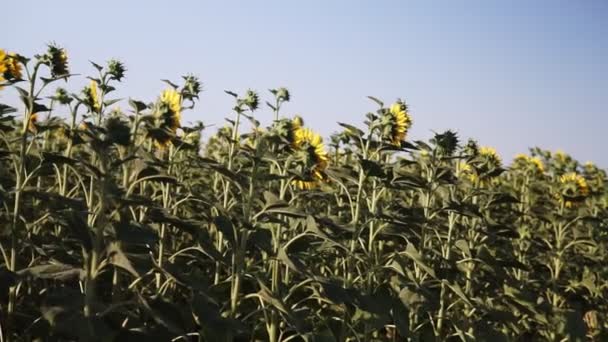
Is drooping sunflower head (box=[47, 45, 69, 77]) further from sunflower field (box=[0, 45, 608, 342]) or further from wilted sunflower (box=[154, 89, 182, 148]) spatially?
wilted sunflower (box=[154, 89, 182, 148])

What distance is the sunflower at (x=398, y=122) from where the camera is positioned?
128 inches

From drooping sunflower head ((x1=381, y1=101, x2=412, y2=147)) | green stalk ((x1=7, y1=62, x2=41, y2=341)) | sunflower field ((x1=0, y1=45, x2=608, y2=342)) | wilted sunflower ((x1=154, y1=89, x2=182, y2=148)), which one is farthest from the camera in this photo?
drooping sunflower head ((x1=381, y1=101, x2=412, y2=147))

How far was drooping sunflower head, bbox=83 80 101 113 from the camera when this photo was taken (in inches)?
136

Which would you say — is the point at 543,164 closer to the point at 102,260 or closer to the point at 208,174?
the point at 208,174

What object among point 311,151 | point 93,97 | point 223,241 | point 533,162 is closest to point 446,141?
point 311,151

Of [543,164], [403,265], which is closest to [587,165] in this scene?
[543,164]

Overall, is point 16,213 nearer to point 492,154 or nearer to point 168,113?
point 168,113

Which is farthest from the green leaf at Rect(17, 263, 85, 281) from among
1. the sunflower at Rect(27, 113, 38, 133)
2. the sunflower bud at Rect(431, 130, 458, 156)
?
the sunflower bud at Rect(431, 130, 458, 156)

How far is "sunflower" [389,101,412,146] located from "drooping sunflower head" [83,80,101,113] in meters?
1.53

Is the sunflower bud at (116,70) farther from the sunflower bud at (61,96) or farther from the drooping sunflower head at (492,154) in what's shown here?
the drooping sunflower head at (492,154)

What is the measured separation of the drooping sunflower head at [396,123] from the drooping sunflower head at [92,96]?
1501 mm

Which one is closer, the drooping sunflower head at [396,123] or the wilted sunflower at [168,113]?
the wilted sunflower at [168,113]

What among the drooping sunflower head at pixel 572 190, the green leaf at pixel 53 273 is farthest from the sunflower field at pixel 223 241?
the drooping sunflower head at pixel 572 190

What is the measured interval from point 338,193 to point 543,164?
12.1ft
